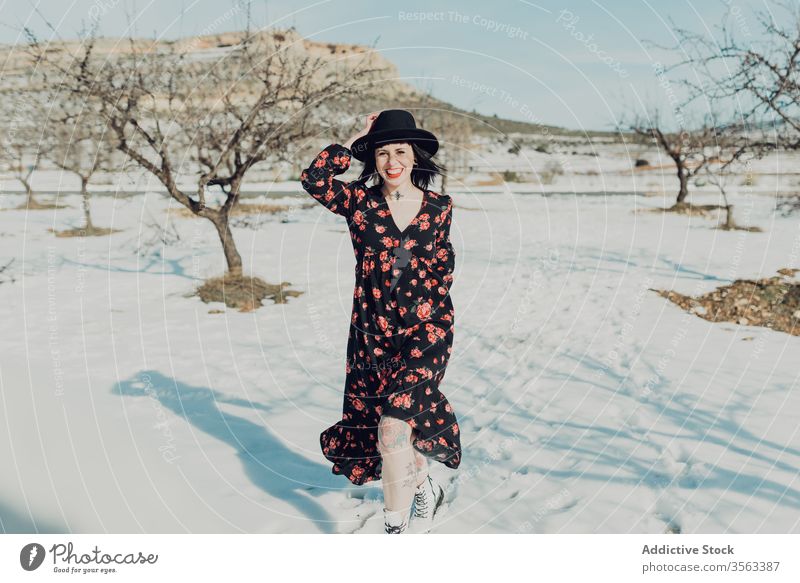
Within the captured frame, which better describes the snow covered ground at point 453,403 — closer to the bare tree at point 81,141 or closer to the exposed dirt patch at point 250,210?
the bare tree at point 81,141

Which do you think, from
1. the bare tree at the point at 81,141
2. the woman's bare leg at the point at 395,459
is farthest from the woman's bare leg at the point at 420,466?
the bare tree at the point at 81,141

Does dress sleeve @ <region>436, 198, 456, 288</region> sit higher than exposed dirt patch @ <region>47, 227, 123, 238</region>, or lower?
higher

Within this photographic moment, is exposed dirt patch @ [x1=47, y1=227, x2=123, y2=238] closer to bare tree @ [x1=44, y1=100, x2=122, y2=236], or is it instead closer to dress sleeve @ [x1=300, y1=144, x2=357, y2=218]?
bare tree @ [x1=44, y1=100, x2=122, y2=236]

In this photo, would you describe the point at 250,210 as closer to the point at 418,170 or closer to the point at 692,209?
the point at 692,209

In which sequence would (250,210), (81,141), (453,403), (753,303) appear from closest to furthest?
(453,403)
(753,303)
(250,210)
(81,141)

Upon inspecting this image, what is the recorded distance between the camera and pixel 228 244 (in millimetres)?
10289

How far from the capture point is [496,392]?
6066mm

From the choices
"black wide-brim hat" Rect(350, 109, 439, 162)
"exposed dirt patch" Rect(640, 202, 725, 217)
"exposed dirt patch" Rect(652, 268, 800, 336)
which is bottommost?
"exposed dirt patch" Rect(652, 268, 800, 336)

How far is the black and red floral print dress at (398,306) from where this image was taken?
3.32 meters

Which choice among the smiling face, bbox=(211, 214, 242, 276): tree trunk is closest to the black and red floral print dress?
the smiling face

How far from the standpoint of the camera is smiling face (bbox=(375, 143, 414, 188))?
11.1 feet

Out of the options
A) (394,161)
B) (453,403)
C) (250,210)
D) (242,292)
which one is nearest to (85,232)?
(250,210)

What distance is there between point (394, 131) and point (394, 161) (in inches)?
6.4

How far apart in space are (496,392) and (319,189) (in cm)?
337
